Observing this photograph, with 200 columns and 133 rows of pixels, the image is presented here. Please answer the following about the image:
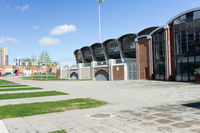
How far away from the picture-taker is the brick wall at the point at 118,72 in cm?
4177

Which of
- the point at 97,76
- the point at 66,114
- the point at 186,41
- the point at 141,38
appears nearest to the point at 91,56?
the point at 97,76

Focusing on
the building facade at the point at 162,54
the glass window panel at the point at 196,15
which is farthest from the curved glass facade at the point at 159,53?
the glass window panel at the point at 196,15

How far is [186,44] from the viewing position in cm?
2928

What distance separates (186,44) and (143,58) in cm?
1036

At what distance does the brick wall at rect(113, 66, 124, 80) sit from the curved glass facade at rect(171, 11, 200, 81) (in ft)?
43.8

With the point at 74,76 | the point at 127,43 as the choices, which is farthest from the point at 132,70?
the point at 74,76

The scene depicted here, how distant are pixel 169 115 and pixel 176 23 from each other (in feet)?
88.3

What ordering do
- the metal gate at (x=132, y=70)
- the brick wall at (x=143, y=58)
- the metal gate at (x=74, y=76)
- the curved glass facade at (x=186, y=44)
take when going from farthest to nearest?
the metal gate at (x=74, y=76)
the metal gate at (x=132, y=70)
the brick wall at (x=143, y=58)
the curved glass facade at (x=186, y=44)

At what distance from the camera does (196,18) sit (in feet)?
91.6

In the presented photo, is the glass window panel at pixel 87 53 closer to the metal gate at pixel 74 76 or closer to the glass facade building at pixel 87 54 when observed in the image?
the glass facade building at pixel 87 54

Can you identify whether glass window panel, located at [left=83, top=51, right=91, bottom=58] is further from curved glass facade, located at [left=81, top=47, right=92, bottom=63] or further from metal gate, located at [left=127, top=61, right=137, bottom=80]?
metal gate, located at [left=127, top=61, right=137, bottom=80]

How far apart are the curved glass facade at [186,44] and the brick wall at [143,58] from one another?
7100mm

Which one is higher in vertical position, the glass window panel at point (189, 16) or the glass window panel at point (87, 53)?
the glass window panel at point (189, 16)

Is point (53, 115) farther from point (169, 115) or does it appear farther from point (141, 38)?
→ point (141, 38)
